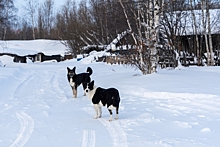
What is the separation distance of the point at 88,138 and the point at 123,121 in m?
1.48

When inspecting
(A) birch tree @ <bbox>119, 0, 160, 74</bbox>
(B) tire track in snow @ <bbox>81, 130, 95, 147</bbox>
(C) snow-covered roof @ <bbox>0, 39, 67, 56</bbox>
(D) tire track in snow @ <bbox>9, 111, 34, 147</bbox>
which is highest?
(C) snow-covered roof @ <bbox>0, 39, 67, 56</bbox>

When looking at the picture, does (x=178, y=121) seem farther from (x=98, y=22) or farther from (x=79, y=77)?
(x=98, y=22)

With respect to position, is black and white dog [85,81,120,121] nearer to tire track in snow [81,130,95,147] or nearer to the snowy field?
the snowy field

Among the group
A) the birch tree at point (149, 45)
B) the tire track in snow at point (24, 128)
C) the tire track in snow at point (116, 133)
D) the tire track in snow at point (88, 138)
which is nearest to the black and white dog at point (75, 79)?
the tire track in snow at point (24, 128)

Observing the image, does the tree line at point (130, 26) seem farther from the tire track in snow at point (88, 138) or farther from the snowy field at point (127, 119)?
the tire track in snow at point (88, 138)

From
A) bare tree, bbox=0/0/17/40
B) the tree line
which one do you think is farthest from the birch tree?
bare tree, bbox=0/0/17/40

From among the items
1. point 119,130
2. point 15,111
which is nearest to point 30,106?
point 15,111

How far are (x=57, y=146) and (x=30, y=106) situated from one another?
13.8 feet

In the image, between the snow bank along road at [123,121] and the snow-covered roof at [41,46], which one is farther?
the snow-covered roof at [41,46]

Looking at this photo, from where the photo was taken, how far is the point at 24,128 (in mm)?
6609

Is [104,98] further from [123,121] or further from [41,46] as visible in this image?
[41,46]

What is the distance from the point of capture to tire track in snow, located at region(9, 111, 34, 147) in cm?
561

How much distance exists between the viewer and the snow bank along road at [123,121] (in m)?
5.59

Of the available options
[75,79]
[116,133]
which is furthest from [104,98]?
[75,79]
